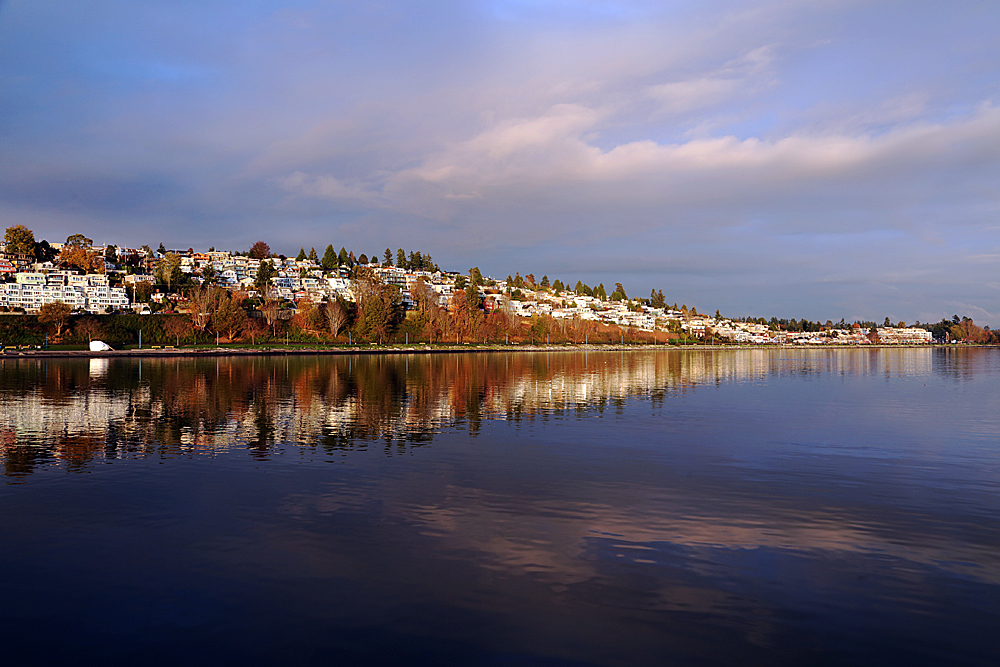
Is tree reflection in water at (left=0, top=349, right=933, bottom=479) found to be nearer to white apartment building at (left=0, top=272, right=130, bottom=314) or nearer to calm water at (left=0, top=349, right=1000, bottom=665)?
calm water at (left=0, top=349, right=1000, bottom=665)

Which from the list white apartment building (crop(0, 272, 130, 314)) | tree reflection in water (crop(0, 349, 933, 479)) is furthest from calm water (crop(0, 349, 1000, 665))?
white apartment building (crop(0, 272, 130, 314))

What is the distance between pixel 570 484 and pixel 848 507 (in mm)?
5667

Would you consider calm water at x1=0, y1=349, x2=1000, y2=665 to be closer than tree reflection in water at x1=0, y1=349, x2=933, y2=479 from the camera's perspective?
Yes

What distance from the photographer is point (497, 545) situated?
995 cm

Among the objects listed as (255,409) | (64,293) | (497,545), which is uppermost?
(64,293)

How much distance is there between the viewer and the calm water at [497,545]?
23.0ft

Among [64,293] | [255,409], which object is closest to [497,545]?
[255,409]

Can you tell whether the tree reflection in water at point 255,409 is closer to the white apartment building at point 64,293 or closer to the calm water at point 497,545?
the calm water at point 497,545

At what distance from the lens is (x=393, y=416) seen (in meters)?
25.6

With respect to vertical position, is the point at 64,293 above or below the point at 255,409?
above

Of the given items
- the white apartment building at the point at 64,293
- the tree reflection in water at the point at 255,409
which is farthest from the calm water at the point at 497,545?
the white apartment building at the point at 64,293

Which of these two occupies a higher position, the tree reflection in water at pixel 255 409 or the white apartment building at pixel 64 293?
the white apartment building at pixel 64 293

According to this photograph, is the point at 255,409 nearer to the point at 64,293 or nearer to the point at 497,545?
the point at 497,545

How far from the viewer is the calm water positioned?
7.02 m
